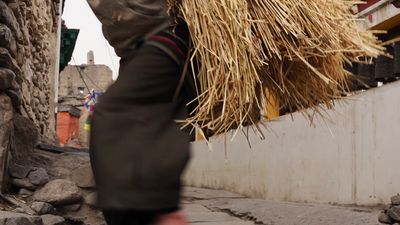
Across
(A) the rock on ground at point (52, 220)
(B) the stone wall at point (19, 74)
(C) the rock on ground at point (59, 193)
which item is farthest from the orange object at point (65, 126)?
(A) the rock on ground at point (52, 220)

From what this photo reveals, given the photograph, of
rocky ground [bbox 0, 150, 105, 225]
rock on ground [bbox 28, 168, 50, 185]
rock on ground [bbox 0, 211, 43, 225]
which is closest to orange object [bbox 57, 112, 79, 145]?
rocky ground [bbox 0, 150, 105, 225]

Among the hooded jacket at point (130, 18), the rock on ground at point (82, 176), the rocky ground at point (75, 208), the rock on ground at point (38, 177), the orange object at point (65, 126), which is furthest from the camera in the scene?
the orange object at point (65, 126)

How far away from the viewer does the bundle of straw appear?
1.44m

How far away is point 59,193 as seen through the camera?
3.93 m

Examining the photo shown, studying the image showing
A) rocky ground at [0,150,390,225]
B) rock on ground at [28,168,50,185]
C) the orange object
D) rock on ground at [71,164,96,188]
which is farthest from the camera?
the orange object

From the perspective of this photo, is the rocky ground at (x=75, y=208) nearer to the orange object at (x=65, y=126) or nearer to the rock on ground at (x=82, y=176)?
the rock on ground at (x=82, y=176)

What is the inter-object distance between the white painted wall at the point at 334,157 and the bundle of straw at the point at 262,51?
1.70 meters

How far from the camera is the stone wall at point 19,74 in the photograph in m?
3.52

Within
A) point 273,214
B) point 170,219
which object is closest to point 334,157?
point 273,214

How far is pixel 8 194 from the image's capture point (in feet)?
12.3

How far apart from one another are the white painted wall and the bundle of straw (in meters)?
1.70

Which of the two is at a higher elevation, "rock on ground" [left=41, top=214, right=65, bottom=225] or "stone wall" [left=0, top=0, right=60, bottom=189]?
"stone wall" [left=0, top=0, right=60, bottom=189]

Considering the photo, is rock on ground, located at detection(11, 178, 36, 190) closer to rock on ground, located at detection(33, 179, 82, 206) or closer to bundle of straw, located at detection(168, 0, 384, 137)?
rock on ground, located at detection(33, 179, 82, 206)

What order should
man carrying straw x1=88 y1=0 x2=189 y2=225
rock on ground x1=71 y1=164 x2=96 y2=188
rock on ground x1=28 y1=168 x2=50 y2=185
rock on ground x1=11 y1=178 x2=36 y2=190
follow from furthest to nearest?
rock on ground x1=71 y1=164 x2=96 y2=188 → rock on ground x1=28 y1=168 x2=50 y2=185 → rock on ground x1=11 y1=178 x2=36 y2=190 → man carrying straw x1=88 y1=0 x2=189 y2=225
